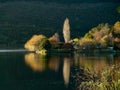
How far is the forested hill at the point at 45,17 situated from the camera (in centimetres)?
13462

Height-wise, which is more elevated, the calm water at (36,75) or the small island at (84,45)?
the small island at (84,45)

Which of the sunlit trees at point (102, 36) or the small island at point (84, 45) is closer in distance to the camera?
the small island at point (84, 45)

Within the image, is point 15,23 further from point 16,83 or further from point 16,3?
point 16,83

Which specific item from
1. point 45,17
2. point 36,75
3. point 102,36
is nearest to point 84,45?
point 102,36

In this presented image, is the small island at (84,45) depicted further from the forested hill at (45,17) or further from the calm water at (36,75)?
the forested hill at (45,17)

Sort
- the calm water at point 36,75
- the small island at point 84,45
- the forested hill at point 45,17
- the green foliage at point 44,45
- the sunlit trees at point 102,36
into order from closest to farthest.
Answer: the calm water at point 36,75
the green foliage at point 44,45
the small island at point 84,45
the sunlit trees at point 102,36
the forested hill at point 45,17

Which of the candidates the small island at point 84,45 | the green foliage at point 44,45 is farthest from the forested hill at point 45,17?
the green foliage at point 44,45

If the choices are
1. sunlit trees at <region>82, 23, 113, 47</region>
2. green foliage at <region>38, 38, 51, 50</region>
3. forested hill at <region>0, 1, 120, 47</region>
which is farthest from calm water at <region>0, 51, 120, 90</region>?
forested hill at <region>0, 1, 120, 47</region>

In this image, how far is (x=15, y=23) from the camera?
485ft

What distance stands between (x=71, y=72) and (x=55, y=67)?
673 cm

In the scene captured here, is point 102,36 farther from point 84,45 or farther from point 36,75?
point 36,75

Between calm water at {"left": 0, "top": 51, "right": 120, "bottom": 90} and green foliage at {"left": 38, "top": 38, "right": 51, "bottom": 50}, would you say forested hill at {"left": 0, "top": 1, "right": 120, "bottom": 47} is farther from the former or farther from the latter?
calm water at {"left": 0, "top": 51, "right": 120, "bottom": 90}

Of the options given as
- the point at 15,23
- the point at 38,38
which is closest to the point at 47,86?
the point at 38,38

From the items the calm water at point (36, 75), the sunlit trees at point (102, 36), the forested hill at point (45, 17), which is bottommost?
the calm water at point (36, 75)
